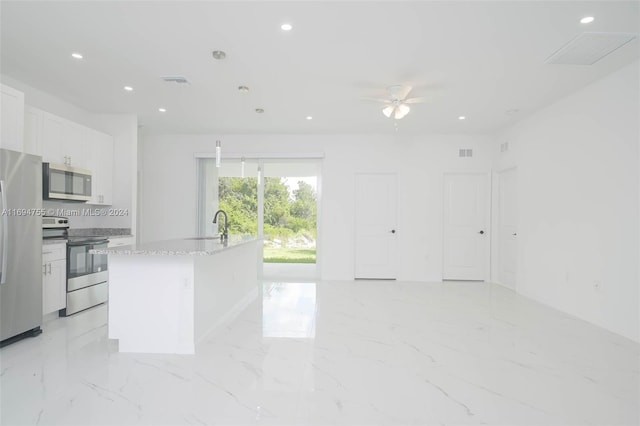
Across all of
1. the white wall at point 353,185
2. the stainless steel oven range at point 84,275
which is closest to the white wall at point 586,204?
the white wall at point 353,185

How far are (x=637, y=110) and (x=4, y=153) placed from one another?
5913 millimetres

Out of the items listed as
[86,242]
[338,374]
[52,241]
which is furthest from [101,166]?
[338,374]

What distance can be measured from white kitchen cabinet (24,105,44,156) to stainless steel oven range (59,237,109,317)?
1109 mm

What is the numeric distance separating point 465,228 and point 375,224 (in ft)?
5.50

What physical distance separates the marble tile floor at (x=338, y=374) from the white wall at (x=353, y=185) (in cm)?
232

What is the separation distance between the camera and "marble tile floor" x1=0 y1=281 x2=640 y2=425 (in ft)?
6.52

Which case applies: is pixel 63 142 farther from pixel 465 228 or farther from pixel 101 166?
pixel 465 228

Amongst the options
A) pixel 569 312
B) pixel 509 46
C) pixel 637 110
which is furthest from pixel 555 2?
pixel 569 312

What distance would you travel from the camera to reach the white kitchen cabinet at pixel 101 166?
4.74m

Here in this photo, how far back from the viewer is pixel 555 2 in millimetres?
2369

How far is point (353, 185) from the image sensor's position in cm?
629

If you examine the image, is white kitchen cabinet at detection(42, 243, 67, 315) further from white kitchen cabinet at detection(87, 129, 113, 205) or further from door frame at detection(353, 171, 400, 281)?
door frame at detection(353, 171, 400, 281)

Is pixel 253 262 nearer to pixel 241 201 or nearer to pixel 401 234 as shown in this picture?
pixel 241 201

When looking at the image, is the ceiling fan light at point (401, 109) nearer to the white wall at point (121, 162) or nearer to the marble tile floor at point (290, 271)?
the marble tile floor at point (290, 271)
